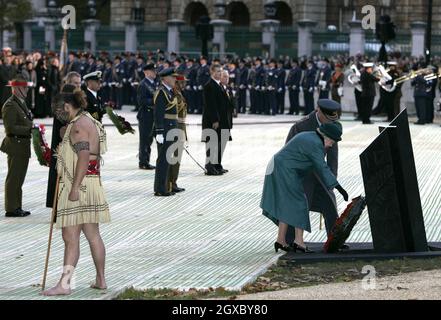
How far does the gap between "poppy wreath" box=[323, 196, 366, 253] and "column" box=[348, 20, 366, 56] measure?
120 ft

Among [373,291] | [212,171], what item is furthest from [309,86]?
[373,291]

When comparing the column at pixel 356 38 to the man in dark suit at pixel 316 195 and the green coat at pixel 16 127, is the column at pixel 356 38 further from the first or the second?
the man in dark suit at pixel 316 195

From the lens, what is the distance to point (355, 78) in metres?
40.4

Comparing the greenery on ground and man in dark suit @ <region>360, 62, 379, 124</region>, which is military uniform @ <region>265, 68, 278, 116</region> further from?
the greenery on ground

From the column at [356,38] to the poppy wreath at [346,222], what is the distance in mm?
36489

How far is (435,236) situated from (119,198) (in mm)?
5674

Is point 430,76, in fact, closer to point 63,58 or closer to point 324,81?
point 324,81

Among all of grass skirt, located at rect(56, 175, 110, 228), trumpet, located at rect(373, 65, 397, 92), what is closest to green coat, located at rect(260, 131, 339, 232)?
grass skirt, located at rect(56, 175, 110, 228)

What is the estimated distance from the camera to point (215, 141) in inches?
938

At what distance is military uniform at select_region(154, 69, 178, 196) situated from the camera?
20.5 meters

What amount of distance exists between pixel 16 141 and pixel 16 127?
0.21 m

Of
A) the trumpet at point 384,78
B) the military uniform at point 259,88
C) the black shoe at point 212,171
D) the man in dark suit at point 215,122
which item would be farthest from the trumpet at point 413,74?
the black shoe at point 212,171

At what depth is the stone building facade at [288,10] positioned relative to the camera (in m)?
63.3
